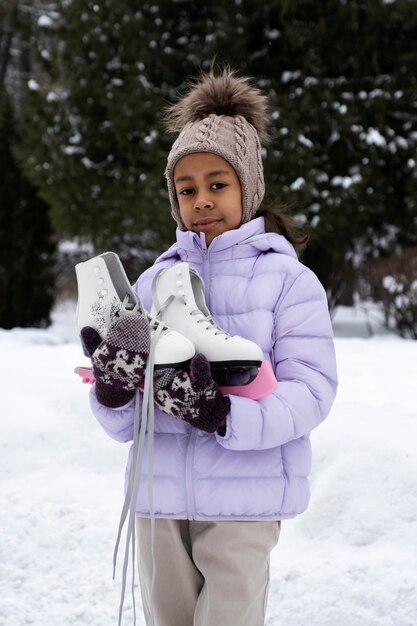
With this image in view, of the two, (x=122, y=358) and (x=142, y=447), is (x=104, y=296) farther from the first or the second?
(x=142, y=447)

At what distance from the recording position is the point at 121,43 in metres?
8.49

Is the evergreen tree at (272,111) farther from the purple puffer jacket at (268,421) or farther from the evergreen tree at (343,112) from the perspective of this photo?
the purple puffer jacket at (268,421)

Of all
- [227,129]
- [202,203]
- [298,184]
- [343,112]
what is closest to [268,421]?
[202,203]

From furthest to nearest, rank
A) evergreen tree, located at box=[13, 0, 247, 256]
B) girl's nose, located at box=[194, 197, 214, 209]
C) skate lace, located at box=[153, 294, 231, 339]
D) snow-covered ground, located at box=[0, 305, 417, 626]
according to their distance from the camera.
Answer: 1. evergreen tree, located at box=[13, 0, 247, 256]
2. snow-covered ground, located at box=[0, 305, 417, 626]
3. girl's nose, located at box=[194, 197, 214, 209]
4. skate lace, located at box=[153, 294, 231, 339]

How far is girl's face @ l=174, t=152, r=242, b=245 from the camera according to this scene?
1798 millimetres

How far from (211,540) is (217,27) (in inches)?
301

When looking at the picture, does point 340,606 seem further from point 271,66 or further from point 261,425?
point 271,66

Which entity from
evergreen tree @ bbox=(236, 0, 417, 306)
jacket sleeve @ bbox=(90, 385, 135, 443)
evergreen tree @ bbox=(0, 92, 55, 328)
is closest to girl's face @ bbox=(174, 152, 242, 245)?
jacket sleeve @ bbox=(90, 385, 135, 443)

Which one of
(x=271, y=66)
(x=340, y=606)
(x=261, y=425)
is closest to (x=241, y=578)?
(x=261, y=425)

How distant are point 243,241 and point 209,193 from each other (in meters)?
0.15

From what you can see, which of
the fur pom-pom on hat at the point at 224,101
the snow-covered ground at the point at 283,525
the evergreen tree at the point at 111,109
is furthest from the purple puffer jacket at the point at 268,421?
the evergreen tree at the point at 111,109

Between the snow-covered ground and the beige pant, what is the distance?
1010 millimetres

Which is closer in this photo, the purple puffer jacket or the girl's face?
the purple puffer jacket

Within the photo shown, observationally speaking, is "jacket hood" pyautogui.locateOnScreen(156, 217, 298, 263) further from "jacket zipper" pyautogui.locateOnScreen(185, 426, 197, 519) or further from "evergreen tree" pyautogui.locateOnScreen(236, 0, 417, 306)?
"evergreen tree" pyautogui.locateOnScreen(236, 0, 417, 306)
